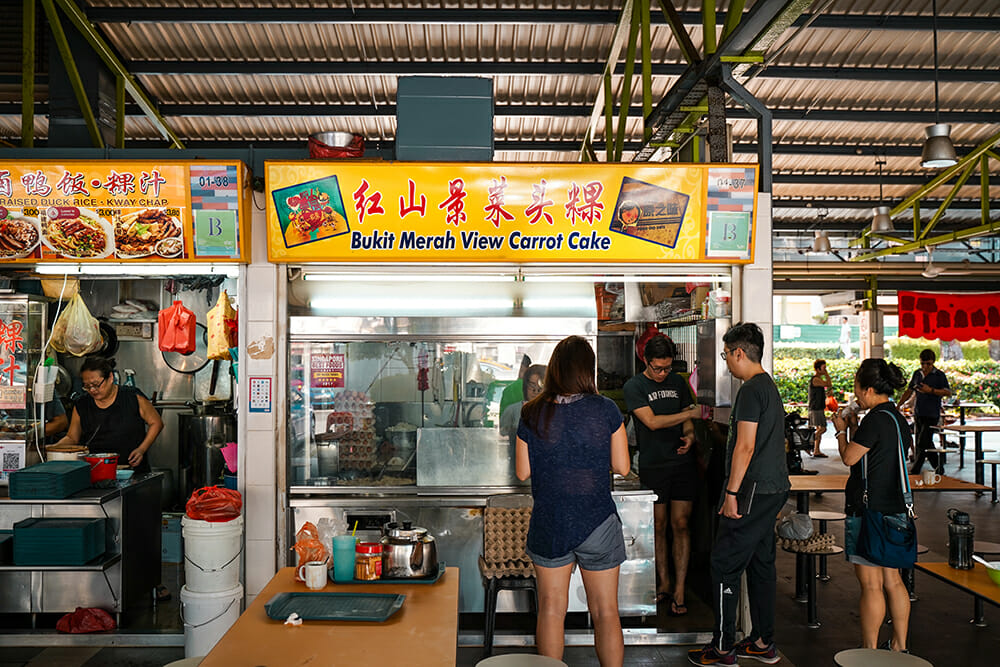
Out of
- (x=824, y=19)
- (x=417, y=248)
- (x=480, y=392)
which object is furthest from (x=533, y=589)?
(x=824, y=19)

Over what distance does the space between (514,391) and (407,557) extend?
206 cm

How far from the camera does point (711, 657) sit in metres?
4.09

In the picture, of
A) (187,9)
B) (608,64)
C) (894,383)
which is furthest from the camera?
(608,64)

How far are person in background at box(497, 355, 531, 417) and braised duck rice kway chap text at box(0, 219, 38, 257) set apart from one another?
2959 mm

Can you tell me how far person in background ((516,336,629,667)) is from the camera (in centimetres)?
322

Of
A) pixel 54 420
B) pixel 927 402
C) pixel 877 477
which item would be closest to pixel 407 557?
pixel 877 477

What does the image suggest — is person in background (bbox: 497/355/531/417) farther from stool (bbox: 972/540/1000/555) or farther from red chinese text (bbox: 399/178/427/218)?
stool (bbox: 972/540/1000/555)

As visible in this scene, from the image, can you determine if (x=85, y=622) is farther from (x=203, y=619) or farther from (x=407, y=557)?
(x=407, y=557)

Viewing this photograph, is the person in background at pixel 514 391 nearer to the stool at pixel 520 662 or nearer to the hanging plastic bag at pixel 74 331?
the stool at pixel 520 662

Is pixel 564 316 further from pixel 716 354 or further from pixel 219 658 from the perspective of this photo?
pixel 219 658

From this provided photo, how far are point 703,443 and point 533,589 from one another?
1.69 metres

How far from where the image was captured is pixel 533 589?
4230mm

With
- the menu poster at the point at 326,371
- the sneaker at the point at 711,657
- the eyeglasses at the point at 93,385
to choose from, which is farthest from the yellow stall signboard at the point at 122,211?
the sneaker at the point at 711,657

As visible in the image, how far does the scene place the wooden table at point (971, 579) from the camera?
11.9 feet
